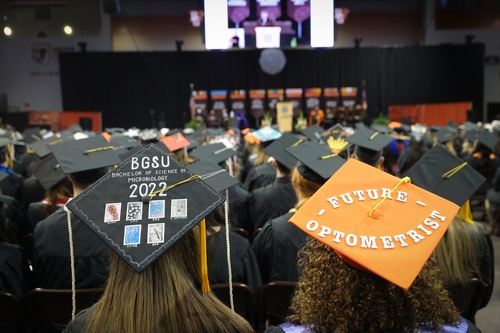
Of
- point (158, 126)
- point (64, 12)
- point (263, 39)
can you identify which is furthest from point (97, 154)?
point (64, 12)

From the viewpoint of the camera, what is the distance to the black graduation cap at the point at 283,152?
14.8ft

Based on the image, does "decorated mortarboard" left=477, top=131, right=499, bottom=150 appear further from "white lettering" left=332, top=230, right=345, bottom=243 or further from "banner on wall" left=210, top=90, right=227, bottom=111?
"banner on wall" left=210, top=90, right=227, bottom=111

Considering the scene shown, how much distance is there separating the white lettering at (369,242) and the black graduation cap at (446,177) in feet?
5.06

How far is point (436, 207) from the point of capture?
1.40 metres

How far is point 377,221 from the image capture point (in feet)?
4.38

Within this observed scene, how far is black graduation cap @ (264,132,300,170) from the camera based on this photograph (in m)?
4.51

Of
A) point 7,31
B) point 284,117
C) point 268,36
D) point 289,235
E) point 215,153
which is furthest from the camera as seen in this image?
point 7,31

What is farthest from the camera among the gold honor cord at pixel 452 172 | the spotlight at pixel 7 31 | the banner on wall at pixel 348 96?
the banner on wall at pixel 348 96

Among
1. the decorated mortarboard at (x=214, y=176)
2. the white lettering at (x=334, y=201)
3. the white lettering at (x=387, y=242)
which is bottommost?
the decorated mortarboard at (x=214, y=176)

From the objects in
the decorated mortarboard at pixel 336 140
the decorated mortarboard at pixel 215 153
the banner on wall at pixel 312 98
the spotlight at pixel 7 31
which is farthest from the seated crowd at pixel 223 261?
the banner on wall at pixel 312 98

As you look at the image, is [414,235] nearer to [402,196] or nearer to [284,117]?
[402,196]

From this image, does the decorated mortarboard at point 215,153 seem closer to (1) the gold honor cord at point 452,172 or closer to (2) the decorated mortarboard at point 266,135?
(2) the decorated mortarboard at point 266,135

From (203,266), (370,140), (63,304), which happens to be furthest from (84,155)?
(370,140)

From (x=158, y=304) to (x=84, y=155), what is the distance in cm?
214
